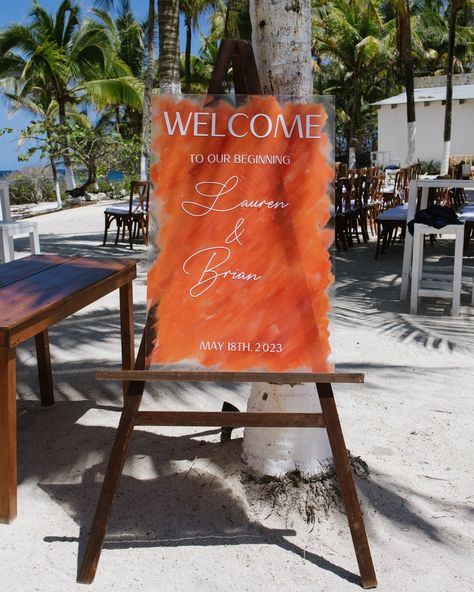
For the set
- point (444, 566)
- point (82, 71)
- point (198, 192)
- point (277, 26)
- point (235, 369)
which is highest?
point (82, 71)

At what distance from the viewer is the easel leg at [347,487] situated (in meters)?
2.29

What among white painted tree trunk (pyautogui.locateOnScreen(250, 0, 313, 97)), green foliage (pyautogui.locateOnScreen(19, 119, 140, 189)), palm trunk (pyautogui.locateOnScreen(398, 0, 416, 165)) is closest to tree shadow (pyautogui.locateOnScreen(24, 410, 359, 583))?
white painted tree trunk (pyautogui.locateOnScreen(250, 0, 313, 97))

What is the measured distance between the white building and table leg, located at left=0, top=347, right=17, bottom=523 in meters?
26.8

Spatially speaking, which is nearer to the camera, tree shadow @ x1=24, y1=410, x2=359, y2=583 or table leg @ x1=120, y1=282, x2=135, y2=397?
tree shadow @ x1=24, y1=410, x2=359, y2=583

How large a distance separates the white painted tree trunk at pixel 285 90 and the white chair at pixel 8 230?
4.64 m

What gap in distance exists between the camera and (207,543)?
2516mm

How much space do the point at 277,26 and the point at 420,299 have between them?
4098 millimetres

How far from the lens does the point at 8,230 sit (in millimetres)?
6781

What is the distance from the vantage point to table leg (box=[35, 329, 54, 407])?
150 inches

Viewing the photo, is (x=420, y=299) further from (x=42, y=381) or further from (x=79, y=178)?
(x=79, y=178)

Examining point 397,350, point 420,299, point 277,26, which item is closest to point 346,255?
point 420,299

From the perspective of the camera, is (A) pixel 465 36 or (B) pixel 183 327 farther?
(A) pixel 465 36

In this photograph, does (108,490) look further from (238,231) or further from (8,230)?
(8,230)

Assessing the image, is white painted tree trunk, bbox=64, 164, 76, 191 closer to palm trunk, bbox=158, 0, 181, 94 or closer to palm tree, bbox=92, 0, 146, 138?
palm tree, bbox=92, 0, 146, 138
